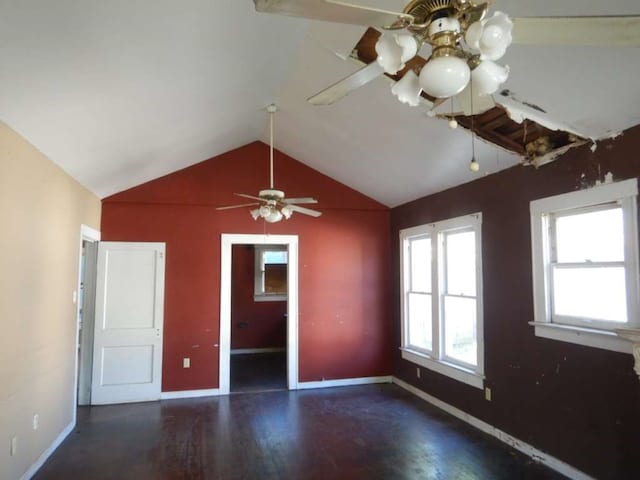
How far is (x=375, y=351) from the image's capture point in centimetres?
596

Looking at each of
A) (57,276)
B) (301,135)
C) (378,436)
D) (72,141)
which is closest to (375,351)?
(378,436)

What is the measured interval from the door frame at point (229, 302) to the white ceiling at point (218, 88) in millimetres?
1355

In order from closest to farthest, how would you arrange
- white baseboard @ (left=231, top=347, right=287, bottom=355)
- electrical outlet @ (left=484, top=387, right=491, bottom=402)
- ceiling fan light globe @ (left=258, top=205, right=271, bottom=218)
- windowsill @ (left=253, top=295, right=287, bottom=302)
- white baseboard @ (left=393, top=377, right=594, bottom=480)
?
white baseboard @ (left=393, top=377, right=594, bottom=480), ceiling fan light globe @ (left=258, top=205, right=271, bottom=218), electrical outlet @ (left=484, top=387, right=491, bottom=402), white baseboard @ (left=231, top=347, right=287, bottom=355), windowsill @ (left=253, top=295, right=287, bottom=302)

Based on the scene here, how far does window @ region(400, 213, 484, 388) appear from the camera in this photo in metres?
4.32

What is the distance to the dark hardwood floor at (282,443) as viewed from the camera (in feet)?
10.7

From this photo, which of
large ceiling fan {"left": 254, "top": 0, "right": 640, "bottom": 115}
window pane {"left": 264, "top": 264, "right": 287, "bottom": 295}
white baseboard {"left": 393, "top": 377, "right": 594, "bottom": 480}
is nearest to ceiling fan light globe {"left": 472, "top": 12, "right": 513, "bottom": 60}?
large ceiling fan {"left": 254, "top": 0, "right": 640, "bottom": 115}

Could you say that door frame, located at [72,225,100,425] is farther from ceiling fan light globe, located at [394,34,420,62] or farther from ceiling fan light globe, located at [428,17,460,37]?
ceiling fan light globe, located at [428,17,460,37]

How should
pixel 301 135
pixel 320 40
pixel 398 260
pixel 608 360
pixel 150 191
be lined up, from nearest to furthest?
pixel 608 360 → pixel 320 40 → pixel 301 135 → pixel 150 191 → pixel 398 260

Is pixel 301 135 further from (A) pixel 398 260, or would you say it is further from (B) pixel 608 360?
(B) pixel 608 360

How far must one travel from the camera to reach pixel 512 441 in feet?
12.1

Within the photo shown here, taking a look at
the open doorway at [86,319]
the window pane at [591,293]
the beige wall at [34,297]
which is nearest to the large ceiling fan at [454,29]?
the window pane at [591,293]

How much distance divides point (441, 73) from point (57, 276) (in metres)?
3.72

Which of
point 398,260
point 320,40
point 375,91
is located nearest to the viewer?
point 320,40

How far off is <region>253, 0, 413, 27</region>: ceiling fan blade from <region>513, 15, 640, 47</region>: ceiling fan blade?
0.37 metres
